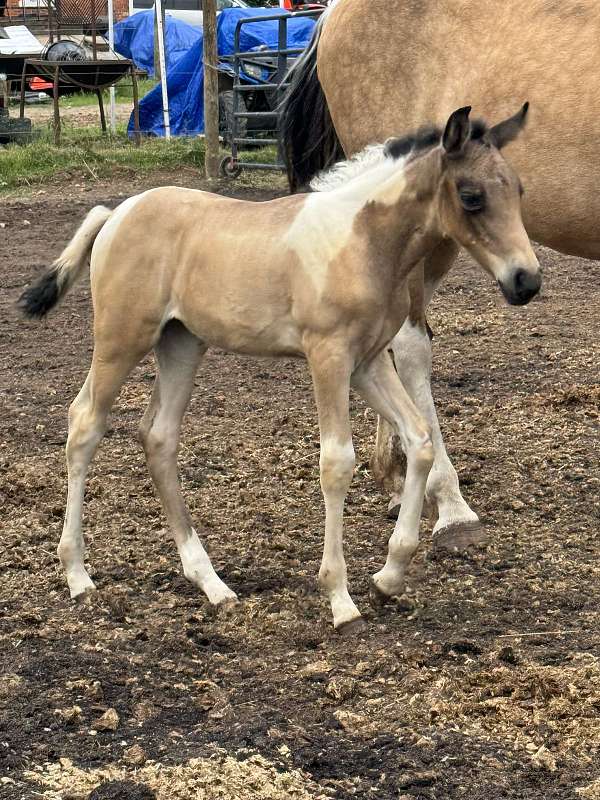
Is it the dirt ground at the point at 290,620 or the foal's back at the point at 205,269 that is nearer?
the dirt ground at the point at 290,620

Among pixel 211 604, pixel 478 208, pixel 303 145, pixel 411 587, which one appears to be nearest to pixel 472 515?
pixel 411 587

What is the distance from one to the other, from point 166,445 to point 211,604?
56 cm

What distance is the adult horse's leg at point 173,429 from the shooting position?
12.6 ft

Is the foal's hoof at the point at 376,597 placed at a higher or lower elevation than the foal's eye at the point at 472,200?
lower

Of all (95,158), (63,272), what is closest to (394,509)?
(63,272)

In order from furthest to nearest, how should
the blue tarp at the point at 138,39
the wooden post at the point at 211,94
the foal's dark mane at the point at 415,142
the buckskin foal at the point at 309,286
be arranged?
1. the blue tarp at the point at 138,39
2. the wooden post at the point at 211,94
3. the foal's dark mane at the point at 415,142
4. the buckskin foal at the point at 309,286

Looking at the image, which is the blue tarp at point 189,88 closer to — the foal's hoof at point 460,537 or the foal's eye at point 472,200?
the foal's hoof at point 460,537

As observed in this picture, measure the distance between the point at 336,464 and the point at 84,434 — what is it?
89 centimetres

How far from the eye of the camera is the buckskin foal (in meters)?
3.18

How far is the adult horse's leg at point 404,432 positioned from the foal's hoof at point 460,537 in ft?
2.24

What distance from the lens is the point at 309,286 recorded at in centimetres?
336

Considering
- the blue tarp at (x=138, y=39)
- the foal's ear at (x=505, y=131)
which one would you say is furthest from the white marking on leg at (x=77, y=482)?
the blue tarp at (x=138, y=39)

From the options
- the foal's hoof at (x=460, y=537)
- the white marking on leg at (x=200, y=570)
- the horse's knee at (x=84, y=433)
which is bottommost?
the foal's hoof at (x=460, y=537)

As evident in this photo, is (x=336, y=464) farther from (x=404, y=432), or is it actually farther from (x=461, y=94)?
(x=461, y=94)
